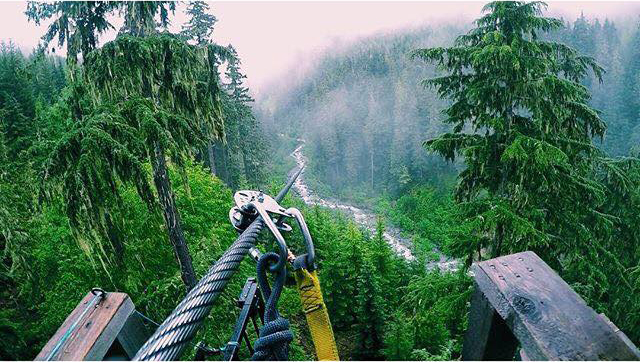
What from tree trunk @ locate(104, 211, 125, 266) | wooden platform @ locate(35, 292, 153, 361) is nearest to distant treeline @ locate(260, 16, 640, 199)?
tree trunk @ locate(104, 211, 125, 266)

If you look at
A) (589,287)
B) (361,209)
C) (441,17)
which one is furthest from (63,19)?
(441,17)

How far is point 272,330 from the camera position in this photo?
1.42 metres

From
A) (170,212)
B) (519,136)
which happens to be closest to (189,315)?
(170,212)

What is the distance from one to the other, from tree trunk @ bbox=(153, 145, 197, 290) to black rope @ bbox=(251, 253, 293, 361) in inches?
323

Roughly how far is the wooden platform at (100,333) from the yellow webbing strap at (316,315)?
39.4 inches

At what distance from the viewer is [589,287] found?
1012 centimetres

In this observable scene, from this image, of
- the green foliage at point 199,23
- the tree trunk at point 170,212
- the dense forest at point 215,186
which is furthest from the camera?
the green foliage at point 199,23

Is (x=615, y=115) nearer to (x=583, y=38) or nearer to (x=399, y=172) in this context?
(x=583, y=38)

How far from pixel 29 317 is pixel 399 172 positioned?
232 feet

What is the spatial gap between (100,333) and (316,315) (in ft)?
3.39

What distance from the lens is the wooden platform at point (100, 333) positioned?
5.81ft

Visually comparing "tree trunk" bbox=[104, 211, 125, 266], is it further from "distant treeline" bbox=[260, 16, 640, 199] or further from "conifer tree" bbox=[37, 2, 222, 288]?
"distant treeline" bbox=[260, 16, 640, 199]

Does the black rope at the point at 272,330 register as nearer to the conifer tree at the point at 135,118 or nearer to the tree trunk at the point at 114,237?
the conifer tree at the point at 135,118

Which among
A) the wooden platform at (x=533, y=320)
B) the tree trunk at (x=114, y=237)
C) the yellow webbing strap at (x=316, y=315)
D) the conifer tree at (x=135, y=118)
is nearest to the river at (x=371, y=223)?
the conifer tree at (x=135, y=118)
